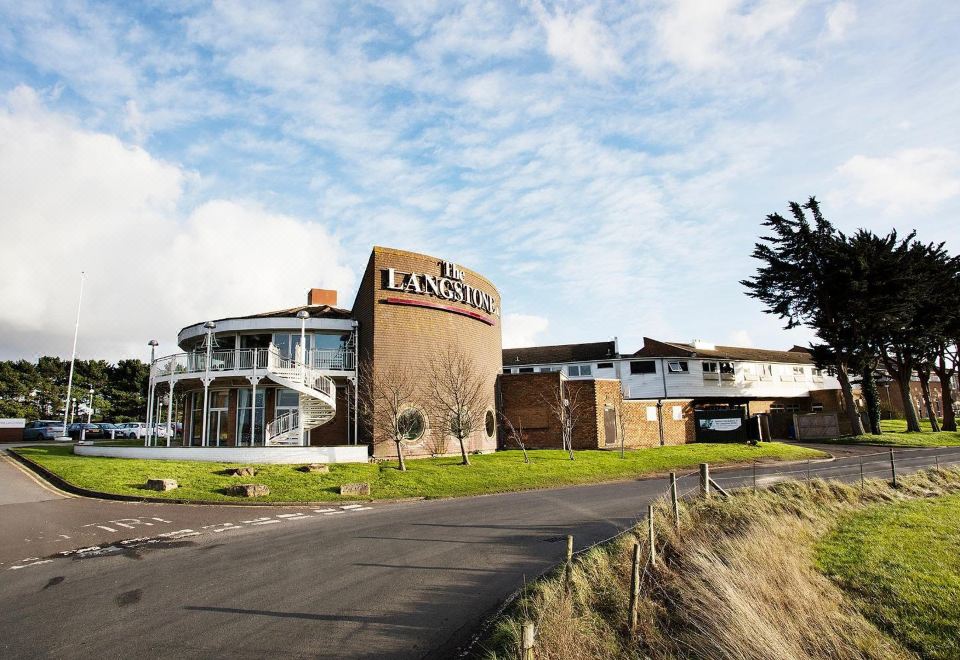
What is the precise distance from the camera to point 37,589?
315 inches

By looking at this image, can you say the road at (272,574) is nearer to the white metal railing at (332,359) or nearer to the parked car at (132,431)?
the white metal railing at (332,359)

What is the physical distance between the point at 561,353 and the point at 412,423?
2400cm

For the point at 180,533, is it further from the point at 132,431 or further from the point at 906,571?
the point at 132,431

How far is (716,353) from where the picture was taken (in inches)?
1781

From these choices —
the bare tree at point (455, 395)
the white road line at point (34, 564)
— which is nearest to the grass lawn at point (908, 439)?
the bare tree at point (455, 395)

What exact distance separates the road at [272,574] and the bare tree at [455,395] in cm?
927

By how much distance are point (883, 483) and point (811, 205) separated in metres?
29.3

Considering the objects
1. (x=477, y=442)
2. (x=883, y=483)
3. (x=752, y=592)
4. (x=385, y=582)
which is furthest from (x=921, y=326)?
(x=385, y=582)

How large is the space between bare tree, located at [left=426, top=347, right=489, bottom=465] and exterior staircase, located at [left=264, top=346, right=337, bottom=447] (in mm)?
4862

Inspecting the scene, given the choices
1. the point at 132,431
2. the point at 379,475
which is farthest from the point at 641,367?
the point at 132,431

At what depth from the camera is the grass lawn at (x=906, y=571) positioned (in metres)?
6.69

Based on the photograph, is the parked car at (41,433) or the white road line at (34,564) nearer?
the white road line at (34,564)

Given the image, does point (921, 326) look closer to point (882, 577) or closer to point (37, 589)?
point (882, 577)

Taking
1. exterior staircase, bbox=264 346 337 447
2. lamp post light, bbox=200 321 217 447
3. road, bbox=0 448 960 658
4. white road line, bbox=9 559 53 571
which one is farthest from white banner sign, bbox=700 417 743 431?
Result: white road line, bbox=9 559 53 571
